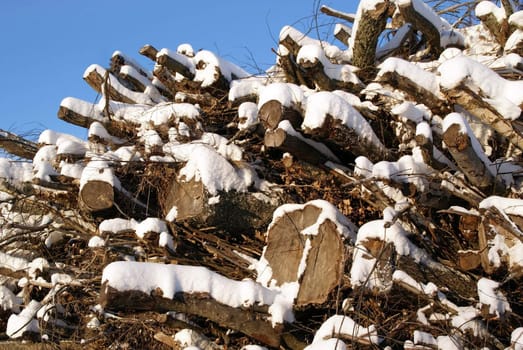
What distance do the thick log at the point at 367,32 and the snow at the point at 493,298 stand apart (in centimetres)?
249

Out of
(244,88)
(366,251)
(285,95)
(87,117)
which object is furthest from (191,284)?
(87,117)

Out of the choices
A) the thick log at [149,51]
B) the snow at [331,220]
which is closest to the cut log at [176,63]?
the thick log at [149,51]

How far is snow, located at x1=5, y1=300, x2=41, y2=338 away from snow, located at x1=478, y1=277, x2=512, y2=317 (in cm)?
328

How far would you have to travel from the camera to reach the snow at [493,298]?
3.19 metres

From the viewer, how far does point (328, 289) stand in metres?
3.51

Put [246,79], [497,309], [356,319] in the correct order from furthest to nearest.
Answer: [246,79] < [356,319] < [497,309]

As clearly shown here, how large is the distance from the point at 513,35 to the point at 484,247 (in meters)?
2.19

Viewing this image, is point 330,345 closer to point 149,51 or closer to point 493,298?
point 493,298

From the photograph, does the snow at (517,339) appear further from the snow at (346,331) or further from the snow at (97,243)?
the snow at (97,243)

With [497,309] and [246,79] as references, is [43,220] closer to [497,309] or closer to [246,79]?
[246,79]

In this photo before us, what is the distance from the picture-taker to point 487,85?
3.41 meters

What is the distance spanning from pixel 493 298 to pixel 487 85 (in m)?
1.24

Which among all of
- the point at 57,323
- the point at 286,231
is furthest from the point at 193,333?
the point at 57,323

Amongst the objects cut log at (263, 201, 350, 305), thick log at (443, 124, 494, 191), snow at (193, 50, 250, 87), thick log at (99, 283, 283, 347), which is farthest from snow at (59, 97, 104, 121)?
thick log at (443, 124, 494, 191)
